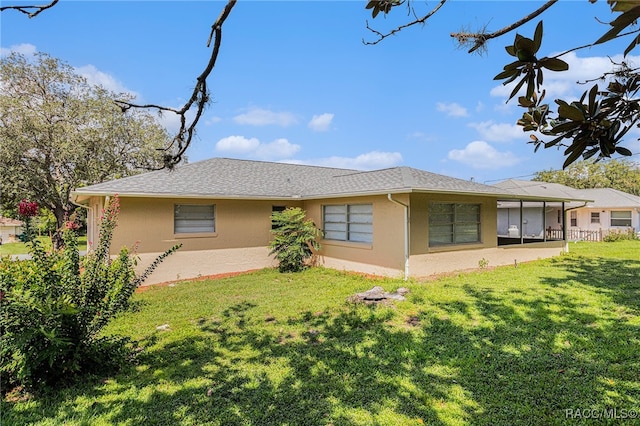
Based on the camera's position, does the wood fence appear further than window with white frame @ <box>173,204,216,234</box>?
Yes

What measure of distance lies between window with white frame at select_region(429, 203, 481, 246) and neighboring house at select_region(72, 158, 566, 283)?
3 centimetres

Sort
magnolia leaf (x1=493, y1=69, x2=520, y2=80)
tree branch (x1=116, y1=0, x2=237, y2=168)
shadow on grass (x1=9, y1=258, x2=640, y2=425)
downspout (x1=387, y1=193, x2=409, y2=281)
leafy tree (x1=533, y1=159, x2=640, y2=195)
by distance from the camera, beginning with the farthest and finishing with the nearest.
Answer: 1. leafy tree (x1=533, y1=159, x2=640, y2=195)
2. downspout (x1=387, y1=193, x2=409, y2=281)
3. shadow on grass (x1=9, y1=258, x2=640, y2=425)
4. tree branch (x1=116, y1=0, x2=237, y2=168)
5. magnolia leaf (x1=493, y1=69, x2=520, y2=80)

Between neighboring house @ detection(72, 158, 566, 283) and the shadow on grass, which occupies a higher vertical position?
neighboring house @ detection(72, 158, 566, 283)

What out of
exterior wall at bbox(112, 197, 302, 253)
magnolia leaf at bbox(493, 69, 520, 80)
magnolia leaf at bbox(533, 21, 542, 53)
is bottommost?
exterior wall at bbox(112, 197, 302, 253)

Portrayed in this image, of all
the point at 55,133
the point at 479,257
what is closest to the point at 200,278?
the point at 479,257

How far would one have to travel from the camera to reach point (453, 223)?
10781 mm

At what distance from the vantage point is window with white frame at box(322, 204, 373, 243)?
35.4 feet

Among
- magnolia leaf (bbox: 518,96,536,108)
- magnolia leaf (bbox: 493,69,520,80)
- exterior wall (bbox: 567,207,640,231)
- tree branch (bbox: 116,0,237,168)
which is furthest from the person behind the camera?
exterior wall (bbox: 567,207,640,231)

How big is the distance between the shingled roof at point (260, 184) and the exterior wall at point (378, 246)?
20.8 inches

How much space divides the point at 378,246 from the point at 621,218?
22.3m

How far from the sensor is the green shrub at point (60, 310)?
349 cm

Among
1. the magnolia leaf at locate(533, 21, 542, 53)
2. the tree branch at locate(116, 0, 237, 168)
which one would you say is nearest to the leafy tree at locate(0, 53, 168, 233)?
the tree branch at locate(116, 0, 237, 168)

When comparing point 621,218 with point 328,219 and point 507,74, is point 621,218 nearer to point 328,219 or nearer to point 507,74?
point 328,219

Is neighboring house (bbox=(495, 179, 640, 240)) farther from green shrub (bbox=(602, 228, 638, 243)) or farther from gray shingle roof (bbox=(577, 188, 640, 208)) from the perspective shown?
green shrub (bbox=(602, 228, 638, 243))
